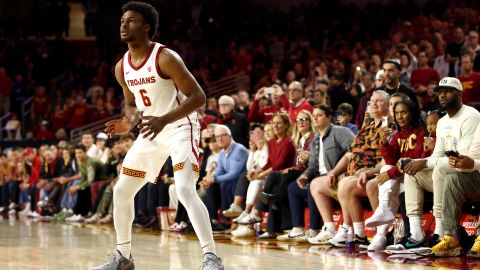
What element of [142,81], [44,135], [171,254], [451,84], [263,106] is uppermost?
[44,135]

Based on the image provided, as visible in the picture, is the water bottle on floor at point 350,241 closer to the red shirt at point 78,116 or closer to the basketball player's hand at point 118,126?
the basketball player's hand at point 118,126

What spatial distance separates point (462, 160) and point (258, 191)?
11.8 feet

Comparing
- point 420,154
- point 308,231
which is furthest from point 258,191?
point 420,154

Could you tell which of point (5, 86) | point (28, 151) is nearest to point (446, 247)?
point (28, 151)

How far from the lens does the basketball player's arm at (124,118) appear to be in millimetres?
6109

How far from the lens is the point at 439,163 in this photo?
7.69 meters

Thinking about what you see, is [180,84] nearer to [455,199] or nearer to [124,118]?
[124,118]

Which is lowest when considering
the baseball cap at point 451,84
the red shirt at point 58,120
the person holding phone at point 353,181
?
the person holding phone at point 353,181

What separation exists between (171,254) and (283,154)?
263 centimetres

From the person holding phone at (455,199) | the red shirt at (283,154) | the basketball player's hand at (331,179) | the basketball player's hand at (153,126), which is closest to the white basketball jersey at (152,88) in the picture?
the basketball player's hand at (153,126)

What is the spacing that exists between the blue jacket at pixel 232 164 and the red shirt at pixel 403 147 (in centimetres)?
290

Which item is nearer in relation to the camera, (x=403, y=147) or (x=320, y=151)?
(x=403, y=147)

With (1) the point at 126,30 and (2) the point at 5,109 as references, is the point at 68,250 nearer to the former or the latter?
(1) the point at 126,30

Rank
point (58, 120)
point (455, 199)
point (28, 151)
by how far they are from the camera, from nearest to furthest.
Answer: point (455, 199) → point (28, 151) → point (58, 120)
